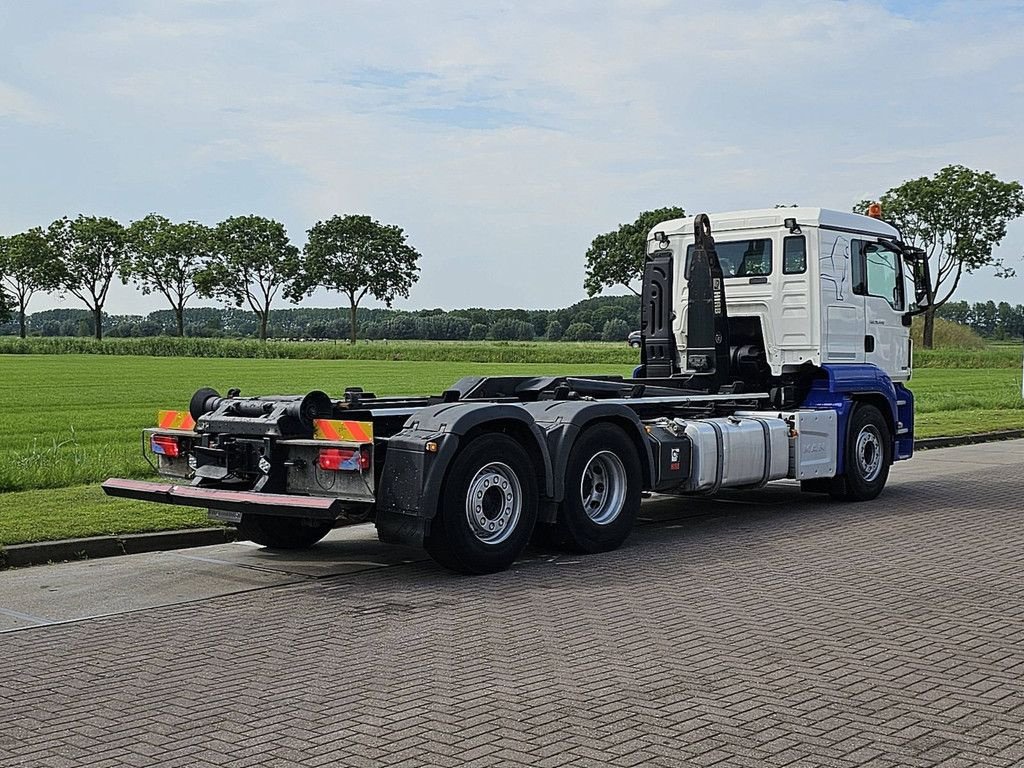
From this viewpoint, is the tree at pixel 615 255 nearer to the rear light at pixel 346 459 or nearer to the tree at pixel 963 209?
the tree at pixel 963 209

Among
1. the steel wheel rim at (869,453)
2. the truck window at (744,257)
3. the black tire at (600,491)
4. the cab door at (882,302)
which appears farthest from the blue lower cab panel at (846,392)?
the black tire at (600,491)

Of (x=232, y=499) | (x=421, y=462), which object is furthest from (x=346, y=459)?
(x=232, y=499)

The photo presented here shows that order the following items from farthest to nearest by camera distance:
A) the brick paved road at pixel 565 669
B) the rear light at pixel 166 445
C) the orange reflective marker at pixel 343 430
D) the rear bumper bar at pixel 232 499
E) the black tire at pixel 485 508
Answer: the rear light at pixel 166 445 < the black tire at pixel 485 508 < the orange reflective marker at pixel 343 430 < the rear bumper bar at pixel 232 499 < the brick paved road at pixel 565 669

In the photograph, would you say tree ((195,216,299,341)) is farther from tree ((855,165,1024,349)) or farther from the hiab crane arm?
the hiab crane arm

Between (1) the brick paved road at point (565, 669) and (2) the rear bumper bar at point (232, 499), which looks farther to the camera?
(2) the rear bumper bar at point (232, 499)

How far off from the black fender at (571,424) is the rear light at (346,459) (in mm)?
1639

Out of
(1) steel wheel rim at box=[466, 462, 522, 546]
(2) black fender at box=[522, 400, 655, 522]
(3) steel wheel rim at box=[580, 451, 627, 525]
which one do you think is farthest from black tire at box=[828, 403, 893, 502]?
(1) steel wheel rim at box=[466, 462, 522, 546]

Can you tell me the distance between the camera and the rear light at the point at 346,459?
9508 millimetres

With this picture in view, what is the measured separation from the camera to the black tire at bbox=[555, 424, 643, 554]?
10.7 meters

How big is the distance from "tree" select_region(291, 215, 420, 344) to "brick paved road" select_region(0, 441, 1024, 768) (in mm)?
122110

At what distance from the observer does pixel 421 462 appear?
30.8 feet

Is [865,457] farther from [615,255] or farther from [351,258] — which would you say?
[351,258]

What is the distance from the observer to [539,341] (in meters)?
92.7

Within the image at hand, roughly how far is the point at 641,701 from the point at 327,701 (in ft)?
5.01
